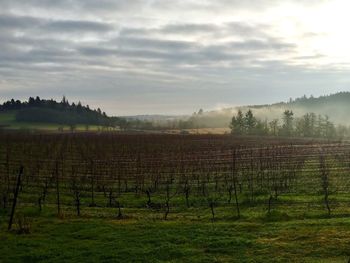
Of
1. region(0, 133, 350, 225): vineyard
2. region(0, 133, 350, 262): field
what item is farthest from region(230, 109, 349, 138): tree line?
region(0, 133, 350, 262): field

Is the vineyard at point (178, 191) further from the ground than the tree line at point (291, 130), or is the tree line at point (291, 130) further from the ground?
the tree line at point (291, 130)

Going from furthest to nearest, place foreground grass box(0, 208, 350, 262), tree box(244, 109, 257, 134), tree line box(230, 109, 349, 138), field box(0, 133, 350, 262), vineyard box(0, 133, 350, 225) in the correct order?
tree box(244, 109, 257, 134) → tree line box(230, 109, 349, 138) → vineyard box(0, 133, 350, 225) → field box(0, 133, 350, 262) → foreground grass box(0, 208, 350, 262)

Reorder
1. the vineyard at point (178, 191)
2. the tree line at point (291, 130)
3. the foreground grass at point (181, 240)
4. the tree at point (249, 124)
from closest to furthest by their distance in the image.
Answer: the foreground grass at point (181, 240)
the vineyard at point (178, 191)
the tree line at point (291, 130)
the tree at point (249, 124)

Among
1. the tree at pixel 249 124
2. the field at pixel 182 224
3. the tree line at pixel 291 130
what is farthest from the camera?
the tree at pixel 249 124

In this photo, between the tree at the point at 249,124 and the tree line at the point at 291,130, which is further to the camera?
the tree at the point at 249,124

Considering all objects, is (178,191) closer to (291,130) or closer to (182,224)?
(182,224)

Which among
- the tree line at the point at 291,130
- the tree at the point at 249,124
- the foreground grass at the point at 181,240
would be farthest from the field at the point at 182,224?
the tree at the point at 249,124

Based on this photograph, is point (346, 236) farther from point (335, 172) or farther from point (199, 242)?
point (335, 172)

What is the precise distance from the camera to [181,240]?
1920 centimetres

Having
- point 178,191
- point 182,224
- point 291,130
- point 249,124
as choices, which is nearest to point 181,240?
point 182,224

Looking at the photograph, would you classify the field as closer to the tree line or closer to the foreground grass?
the foreground grass

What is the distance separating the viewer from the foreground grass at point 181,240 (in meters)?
17.3

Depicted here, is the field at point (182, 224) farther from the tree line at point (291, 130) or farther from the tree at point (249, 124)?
the tree at point (249, 124)

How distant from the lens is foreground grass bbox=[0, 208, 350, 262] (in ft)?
56.7
